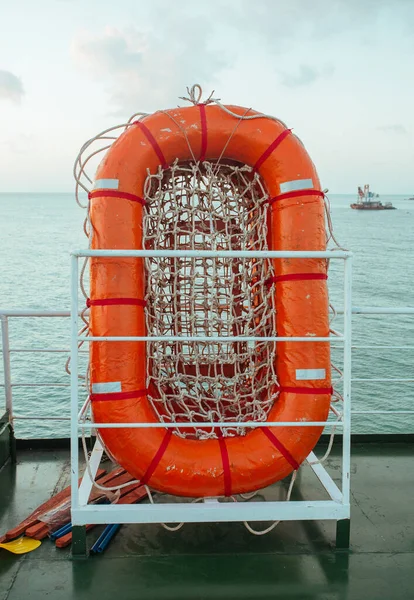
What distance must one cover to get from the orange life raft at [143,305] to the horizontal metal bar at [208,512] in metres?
0.09

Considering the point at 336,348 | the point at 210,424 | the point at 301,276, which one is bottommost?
the point at 336,348

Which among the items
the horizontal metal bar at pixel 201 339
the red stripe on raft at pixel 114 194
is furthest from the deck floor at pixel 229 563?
the red stripe on raft at pixel 114 194

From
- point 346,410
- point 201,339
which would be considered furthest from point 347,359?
point 201,339

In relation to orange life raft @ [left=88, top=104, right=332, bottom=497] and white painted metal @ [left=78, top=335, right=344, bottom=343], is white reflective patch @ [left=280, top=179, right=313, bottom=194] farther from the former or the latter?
white painted metal @ [left=78, top=335, right=344, bottom=343]

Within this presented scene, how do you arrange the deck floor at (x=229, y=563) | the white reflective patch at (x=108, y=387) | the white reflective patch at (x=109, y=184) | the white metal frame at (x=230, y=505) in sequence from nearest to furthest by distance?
the deck floor at (x=229, y=563) < the white metal frame at (x=230, y=505) < the white reflective patch at (x=108, y=387) < the white reflective patch at (x=109, y=184)

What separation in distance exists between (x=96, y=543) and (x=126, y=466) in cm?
36

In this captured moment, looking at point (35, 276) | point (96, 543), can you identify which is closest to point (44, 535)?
point (96, 543)

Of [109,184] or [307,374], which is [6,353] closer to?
[109,184]

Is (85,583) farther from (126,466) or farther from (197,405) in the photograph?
(197,405)

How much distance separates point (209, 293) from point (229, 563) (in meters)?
1.30

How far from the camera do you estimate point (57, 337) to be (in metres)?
14.7

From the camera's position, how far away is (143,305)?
271 centimetres

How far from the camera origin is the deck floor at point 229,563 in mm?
2318

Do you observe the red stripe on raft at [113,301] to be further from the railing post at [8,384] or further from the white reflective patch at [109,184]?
the railing post at [8,384]
